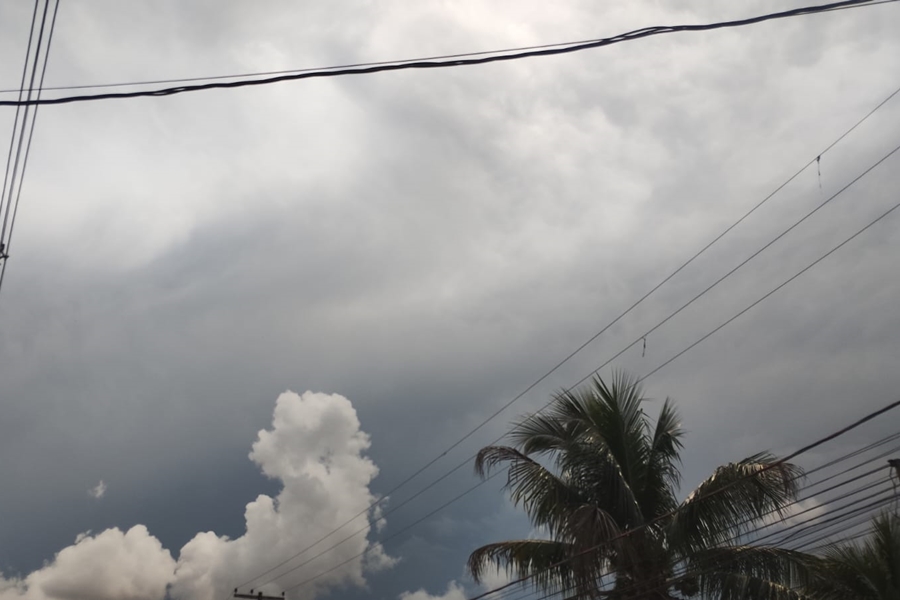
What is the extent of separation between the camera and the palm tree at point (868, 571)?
47.3ft

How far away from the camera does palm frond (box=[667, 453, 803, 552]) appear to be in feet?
47.8

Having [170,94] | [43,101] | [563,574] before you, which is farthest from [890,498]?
[43,101]

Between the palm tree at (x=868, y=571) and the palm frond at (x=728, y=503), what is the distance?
4.83 ft

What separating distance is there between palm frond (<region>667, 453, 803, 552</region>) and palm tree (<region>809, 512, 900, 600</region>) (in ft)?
4.83

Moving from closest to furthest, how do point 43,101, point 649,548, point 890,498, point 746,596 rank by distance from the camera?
point 43,101 < point 890,498 < point 746,596 < point 649,548

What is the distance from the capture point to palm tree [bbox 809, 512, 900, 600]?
14.4m

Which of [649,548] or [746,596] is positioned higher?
[649,548]

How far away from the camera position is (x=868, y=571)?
47.8 ft

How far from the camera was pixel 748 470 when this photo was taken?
48.2 feet

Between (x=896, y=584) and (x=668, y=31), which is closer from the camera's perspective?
(x=668, y=31)

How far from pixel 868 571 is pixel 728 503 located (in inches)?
108

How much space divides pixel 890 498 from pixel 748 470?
11.1 feet

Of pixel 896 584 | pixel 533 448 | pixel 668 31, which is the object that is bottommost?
pixel 896 584

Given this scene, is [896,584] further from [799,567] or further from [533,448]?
[533,448]
